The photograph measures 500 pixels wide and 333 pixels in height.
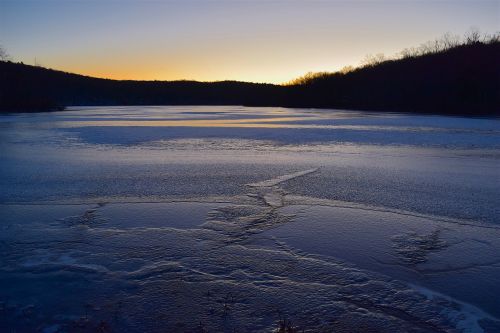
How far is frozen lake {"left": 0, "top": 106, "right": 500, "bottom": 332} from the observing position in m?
2.91

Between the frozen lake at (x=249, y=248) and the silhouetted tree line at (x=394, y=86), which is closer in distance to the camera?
the frozen lake at (x=249, y=248)

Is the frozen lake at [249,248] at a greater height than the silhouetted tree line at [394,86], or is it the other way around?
the silhouetted tree line at [394,86]

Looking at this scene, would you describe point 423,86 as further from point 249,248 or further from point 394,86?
point 249,248

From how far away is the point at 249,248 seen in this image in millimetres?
4152

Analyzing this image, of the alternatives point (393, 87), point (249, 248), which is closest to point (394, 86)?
point (393, 87)

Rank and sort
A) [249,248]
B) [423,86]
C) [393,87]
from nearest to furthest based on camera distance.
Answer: [249,248] < [423,86] < [393,87]

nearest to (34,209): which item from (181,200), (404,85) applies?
(181,200)

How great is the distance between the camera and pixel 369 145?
12.6m

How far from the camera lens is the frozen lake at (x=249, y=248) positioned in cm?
291

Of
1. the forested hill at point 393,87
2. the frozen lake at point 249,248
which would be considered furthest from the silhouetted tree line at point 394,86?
the frozen lake at point 249,248

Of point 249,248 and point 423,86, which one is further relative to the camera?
point 423,86

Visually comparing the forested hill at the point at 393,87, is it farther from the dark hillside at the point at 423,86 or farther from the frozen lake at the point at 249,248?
the frozen lake at the point at 249,248

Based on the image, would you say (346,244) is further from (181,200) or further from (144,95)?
(144,95)

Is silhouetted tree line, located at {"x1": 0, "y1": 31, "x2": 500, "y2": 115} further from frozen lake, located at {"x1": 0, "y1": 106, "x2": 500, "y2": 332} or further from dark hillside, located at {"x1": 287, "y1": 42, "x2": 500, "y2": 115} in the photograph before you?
frozen lake, located at {"x1": 0, "y1": 106, "x2": 500, "y2": 332}
